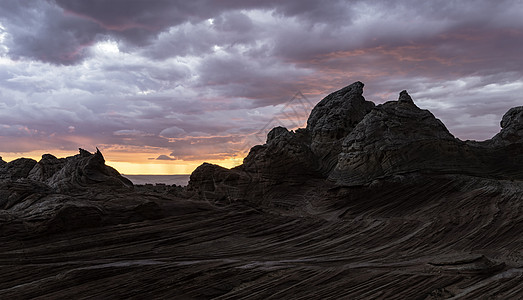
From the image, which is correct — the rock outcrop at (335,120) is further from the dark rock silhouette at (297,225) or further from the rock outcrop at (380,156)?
the dark rock silhouette at (297,225)

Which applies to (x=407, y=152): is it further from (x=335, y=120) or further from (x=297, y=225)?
(x=335, y=120)

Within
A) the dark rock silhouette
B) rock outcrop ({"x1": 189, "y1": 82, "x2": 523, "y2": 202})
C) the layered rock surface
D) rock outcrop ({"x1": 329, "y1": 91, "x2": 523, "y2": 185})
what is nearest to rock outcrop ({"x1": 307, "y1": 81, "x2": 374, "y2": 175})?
rock outcrop ({"x1": 189, "y1": 82, "x2": 523, "y2": 202})

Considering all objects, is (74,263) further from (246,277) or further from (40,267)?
(246,277)

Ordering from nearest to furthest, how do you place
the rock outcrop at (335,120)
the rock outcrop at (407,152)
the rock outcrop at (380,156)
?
the rock outcrop at (407,152), the rock outcrop at (380,156), the rock outcrop at (335,120)

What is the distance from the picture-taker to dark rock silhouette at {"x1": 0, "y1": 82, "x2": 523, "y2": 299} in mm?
9312

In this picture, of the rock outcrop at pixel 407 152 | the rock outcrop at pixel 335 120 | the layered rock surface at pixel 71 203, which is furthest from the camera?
the rock outcrop at pixel 335 120

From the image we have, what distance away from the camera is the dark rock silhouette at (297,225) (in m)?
9.31

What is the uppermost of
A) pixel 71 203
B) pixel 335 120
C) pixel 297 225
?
pixel 335 120

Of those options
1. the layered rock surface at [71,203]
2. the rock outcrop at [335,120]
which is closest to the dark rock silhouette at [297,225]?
the layered rock surface at [71,203]

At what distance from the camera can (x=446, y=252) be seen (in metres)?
11.5

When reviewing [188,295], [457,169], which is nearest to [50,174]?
[188,295]

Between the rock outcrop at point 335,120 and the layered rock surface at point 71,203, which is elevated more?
the rock outcrop at point 335,120

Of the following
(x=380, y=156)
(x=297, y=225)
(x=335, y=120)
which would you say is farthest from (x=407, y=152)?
(x=335, y=120)

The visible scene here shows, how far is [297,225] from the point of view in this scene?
48.7 ft
